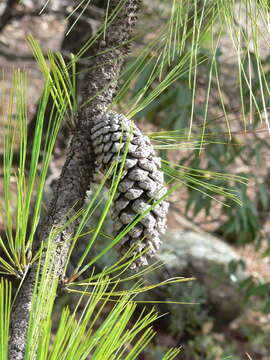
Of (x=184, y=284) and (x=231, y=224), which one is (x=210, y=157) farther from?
(x=184, y=284)

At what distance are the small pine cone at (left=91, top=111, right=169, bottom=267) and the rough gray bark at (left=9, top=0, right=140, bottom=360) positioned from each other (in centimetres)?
2

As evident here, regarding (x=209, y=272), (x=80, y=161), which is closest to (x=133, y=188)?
(x=80, y=161)

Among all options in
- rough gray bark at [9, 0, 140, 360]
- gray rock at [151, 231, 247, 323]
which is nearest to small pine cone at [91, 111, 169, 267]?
rough gray bark at [9, 0, 140, 360]

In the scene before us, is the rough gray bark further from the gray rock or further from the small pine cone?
the gray rock

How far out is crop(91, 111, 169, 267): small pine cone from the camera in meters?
0.76

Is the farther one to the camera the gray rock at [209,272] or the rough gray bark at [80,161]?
the gray rock at [209,272]

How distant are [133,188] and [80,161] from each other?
0.08 meters

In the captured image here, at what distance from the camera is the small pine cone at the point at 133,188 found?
76 centimetres

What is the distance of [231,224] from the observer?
2.42 meters

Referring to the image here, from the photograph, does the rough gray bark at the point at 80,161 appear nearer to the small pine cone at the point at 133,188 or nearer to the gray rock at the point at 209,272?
the small pine cone at the point at 133,188

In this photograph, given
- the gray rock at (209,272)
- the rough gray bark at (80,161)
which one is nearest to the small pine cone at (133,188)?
the rough gray bark at (80,161)

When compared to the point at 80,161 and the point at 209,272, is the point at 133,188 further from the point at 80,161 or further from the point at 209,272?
the point at 209,272

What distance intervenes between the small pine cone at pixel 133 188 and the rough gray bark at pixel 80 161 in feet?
0.08

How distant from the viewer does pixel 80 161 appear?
0.79 m
